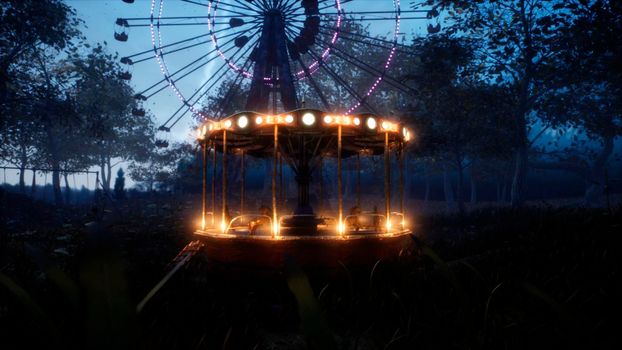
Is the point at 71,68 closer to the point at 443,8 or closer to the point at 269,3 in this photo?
the point at 269,3

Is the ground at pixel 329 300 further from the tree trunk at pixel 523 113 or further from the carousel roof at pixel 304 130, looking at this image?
the tree trunk at pixel 523 113

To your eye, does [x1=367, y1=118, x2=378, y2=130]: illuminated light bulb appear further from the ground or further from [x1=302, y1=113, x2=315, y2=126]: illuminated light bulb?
the ground

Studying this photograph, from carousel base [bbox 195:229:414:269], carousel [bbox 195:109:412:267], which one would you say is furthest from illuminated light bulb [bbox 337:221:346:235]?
carousel base [bbox 195:229:414:269]

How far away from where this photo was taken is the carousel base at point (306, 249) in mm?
6391

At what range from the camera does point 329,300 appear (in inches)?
221

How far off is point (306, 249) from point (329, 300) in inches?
42.0

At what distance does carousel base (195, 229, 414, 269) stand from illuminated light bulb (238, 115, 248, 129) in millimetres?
2092

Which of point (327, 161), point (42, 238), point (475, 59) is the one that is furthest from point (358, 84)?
point (42, 238)

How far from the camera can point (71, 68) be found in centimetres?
2914

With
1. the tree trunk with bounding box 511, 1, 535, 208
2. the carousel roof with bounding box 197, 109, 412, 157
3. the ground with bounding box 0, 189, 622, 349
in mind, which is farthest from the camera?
the tree trunk with bounding box 511, 1, 535, 208

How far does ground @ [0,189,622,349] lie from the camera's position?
1.20 metres

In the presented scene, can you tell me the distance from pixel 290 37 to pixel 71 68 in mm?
23019

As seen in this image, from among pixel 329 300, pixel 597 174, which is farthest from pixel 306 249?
pixel 597 174

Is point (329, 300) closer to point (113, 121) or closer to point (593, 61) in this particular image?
point (593, 61)
